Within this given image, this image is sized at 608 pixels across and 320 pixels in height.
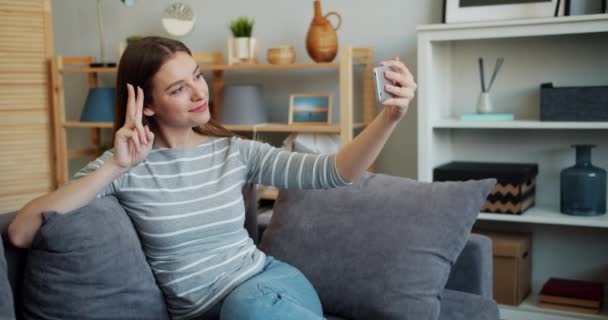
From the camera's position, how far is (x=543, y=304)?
279 centimetres

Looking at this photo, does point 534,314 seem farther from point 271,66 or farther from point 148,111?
point 148,111

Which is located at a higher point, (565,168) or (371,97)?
(371,97)

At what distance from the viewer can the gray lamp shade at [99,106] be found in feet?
11.4

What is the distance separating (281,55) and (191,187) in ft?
5.18

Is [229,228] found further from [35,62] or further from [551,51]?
[35,62]

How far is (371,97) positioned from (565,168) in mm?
861

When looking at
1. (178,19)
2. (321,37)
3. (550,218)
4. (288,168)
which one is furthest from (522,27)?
(178,19)

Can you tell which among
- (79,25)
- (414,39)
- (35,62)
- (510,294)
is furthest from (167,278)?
(79,25)

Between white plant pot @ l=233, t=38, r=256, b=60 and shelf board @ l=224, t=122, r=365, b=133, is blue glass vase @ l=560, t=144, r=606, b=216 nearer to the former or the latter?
shelf board @ l=224, t=122, r=365, b=133

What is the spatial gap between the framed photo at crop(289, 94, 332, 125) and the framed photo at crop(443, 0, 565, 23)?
63cm

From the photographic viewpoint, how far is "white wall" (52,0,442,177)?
3.12 metres

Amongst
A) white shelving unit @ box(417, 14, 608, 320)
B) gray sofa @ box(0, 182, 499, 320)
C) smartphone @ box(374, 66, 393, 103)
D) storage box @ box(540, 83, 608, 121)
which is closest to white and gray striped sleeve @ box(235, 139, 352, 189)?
smartphone @ box(374, 66, 393, 103)

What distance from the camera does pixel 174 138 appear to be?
168 centimetres

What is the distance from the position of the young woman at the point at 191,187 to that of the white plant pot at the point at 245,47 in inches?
61.0
